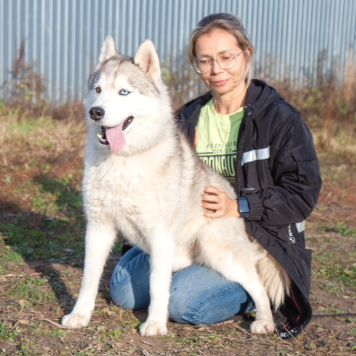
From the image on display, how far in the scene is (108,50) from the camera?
9.41 ft

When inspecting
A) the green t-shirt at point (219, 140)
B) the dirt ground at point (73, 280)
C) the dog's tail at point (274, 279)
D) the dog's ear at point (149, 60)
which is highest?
the dog's ear at point (149, 60)

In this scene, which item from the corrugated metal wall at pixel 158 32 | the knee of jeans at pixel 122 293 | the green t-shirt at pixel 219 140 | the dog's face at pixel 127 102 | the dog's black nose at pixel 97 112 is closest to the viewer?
the dog's black nose at pixel 97 112

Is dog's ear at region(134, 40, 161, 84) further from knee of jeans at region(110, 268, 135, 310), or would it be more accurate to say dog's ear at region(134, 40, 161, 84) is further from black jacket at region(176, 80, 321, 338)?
knee of jeans at region(110, 268, 135, 310)

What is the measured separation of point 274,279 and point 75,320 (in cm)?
122

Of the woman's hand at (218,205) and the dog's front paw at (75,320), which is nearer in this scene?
the dog's front paw at (75,320)

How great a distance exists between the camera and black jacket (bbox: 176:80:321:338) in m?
2.74

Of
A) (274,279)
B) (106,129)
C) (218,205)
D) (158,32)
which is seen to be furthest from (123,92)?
(158,32)

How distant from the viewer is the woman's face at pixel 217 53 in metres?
3.04

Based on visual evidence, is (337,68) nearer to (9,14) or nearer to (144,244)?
(9,14)

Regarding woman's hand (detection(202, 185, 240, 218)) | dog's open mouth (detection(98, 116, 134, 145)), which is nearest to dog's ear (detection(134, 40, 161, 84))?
A: dog's open mouth (detection(98, 116, 134, 145))

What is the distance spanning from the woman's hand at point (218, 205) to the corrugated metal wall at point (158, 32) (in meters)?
5.55

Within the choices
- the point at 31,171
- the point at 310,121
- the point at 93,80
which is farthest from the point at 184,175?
the point at 310,121

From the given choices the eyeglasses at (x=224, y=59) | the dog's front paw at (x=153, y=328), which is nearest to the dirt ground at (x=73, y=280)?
the dog's front paw at (x=153, y=328)

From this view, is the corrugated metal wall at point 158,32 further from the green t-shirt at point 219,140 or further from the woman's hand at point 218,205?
the woman's hand at point 218,205
